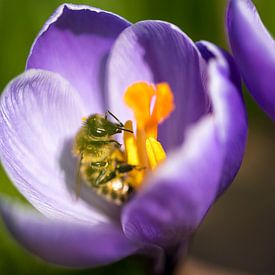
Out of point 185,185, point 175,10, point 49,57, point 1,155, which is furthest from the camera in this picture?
point 175,10

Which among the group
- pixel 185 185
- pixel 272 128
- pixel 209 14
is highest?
pixel 185 185

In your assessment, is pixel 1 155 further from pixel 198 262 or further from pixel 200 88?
pixel 198 262

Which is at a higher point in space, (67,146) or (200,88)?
(200,88)

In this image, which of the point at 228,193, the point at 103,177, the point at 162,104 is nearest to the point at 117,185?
the point at 103,177

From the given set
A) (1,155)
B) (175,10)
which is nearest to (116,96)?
(1,155)

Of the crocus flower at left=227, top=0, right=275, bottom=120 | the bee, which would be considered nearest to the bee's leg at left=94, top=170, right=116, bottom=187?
the bee

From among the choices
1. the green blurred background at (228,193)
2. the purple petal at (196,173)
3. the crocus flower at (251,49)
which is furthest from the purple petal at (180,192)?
the green blurred background at (228,193)
